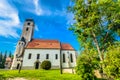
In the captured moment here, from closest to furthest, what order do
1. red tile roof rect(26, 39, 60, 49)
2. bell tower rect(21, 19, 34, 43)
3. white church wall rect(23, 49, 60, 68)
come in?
white church wall rect(23, 49, 60, 68) → red tile roof rect(26, 39, 60, 49) → bell tower rect(21, 19, 34, 43)

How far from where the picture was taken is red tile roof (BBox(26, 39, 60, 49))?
4044 centimetres

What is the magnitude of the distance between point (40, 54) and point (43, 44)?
4082 mm

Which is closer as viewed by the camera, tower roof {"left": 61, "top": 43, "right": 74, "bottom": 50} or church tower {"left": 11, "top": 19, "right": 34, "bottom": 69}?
church tower {"left": 11, "top": 19, "right": 34, "bottom": 69}

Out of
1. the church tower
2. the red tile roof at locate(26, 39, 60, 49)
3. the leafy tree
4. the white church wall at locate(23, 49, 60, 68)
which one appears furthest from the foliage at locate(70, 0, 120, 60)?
the church tower

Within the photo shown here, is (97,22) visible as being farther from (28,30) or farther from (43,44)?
(28,30)

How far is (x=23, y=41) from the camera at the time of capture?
43312mm

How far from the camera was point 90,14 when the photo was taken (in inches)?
693

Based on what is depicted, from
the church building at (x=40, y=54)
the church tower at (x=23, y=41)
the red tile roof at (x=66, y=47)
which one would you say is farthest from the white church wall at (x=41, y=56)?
the church tower at (x=23, y=41)

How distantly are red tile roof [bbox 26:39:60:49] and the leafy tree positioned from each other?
2219cm

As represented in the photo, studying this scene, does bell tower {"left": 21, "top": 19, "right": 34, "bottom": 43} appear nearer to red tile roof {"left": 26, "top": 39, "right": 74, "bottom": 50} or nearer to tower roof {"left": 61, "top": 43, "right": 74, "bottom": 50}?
red tile roof {"left": 26, "top": 39, "right": 74, "bottom": 50}

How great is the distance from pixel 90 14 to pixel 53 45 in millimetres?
25934

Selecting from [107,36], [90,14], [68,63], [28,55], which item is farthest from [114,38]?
[28,55]

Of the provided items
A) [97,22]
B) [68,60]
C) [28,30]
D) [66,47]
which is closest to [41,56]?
[68,60]

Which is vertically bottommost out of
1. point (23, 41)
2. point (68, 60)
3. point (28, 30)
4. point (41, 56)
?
point (68, 60)
